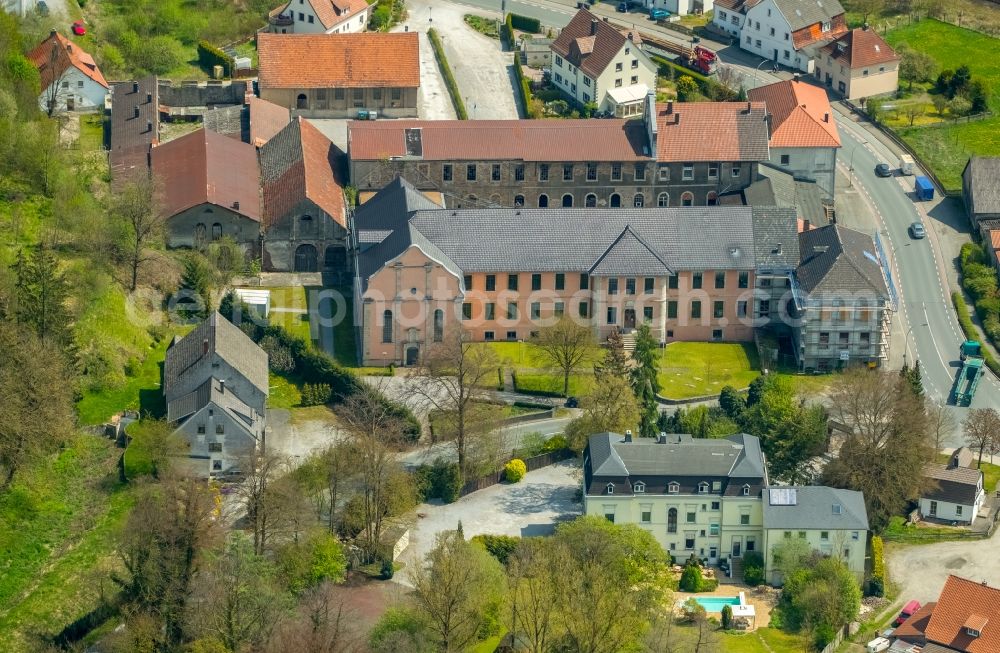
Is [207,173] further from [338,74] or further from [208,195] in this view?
[338,74]

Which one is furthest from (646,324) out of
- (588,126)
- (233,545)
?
→ (233,545)

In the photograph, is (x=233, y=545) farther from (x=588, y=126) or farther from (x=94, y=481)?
(x=588, y=126)

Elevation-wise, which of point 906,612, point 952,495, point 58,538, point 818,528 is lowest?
point 906,612

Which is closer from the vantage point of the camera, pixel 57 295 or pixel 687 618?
pixel 687 618

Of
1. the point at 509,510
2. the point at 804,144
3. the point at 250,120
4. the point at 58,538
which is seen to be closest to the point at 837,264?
the point at 804,144

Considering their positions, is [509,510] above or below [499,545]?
above

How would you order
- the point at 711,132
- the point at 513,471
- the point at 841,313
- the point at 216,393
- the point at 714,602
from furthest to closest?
the point at 711,132
the point at 841,313
the point at 513,471
the point at 216,393
the point at 714,602
